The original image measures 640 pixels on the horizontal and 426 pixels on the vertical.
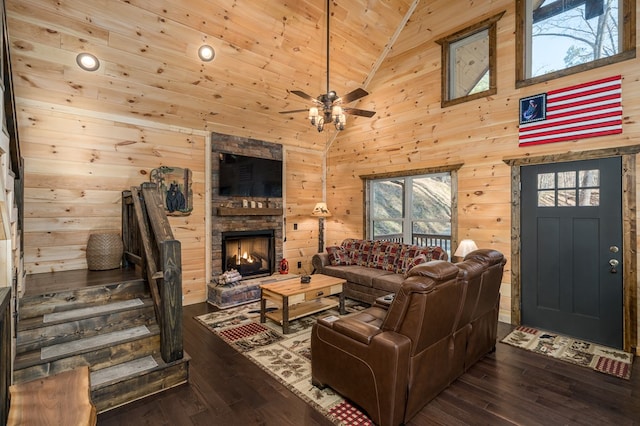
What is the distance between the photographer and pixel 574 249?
3682mm

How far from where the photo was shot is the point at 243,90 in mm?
4809

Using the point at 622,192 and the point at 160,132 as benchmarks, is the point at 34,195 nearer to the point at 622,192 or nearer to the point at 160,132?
the point at 160,132

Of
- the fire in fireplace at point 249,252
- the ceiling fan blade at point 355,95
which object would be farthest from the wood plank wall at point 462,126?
the ceiling fan blade at point 355,95

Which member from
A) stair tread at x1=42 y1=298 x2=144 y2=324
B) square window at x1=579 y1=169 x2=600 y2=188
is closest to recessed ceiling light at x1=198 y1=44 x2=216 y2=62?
stair tread at x1=42 y1=298 x2=144 y2=324

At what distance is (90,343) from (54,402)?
1.27 metres

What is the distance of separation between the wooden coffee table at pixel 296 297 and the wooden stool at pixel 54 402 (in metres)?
2.29

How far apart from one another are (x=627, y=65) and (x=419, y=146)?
100 inches

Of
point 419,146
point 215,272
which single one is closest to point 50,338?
point 215,272

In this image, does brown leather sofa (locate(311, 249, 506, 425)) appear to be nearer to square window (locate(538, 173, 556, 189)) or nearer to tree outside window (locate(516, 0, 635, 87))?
square window (locate(538, 173, 556, 189))

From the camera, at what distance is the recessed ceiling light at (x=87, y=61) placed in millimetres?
3577

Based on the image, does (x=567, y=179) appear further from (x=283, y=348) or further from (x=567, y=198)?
(x=283, y=348)

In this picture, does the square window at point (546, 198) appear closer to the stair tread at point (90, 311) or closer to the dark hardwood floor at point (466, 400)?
the dark hardwood floor at point (466, 400)

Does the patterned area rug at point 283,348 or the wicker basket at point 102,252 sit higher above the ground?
the wicker basket at point 102,252

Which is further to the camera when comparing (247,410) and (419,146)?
(419,146)
